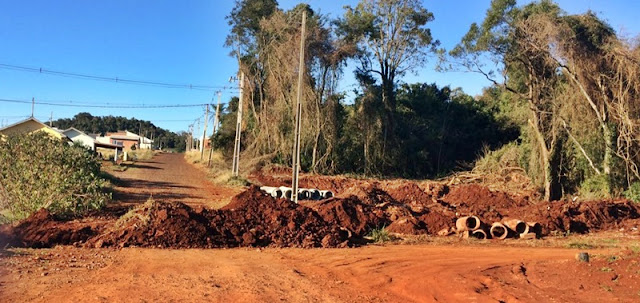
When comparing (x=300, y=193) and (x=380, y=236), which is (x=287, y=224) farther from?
(x=300, y=193)

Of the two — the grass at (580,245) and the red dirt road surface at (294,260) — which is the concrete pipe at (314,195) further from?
the grass at (580,245)

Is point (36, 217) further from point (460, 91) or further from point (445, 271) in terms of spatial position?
point (460, 91)

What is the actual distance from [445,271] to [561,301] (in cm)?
208

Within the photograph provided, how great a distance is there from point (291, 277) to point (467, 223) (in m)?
6.87

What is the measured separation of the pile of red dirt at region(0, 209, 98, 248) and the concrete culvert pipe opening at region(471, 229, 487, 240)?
353 inches

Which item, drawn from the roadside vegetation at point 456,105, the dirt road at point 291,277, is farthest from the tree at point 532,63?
the dirt road at point 291,277

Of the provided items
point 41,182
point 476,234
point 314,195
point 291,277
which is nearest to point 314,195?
point 314,195

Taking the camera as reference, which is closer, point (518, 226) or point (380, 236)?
point (380, 236)

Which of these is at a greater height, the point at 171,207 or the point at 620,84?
the point at 620,84

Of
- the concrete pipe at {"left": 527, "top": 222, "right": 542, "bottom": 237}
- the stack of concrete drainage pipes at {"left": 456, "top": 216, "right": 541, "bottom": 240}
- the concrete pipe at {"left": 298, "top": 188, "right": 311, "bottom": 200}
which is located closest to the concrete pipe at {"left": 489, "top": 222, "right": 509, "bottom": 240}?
the stack of concrete drainage pipes at {"left": 456, "top": 216, "right": 541, "bottom": 240}

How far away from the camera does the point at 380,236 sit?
1165cm

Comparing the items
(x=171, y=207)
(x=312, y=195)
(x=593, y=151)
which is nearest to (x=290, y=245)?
(x=171, y=207)

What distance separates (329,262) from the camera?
8.75m

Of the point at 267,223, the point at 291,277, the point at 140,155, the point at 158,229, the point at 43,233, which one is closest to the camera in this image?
the point at 291,277
